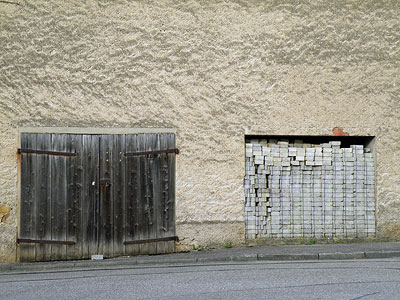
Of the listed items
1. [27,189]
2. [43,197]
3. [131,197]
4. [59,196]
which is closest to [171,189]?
[131,197]

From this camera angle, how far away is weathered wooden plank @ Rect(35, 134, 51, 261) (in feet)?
37.1

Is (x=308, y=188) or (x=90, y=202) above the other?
(x=308, y=188)

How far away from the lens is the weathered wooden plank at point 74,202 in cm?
1134

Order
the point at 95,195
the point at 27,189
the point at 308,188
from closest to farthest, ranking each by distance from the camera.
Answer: the point at 27,189, the point at 95,195, the point at 308,188

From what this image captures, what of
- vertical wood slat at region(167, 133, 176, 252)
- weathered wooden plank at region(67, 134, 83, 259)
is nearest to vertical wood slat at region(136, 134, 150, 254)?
vertical wood slat at region(167, 133, 176, 252)

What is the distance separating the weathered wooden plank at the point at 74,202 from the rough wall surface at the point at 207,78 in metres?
0.69

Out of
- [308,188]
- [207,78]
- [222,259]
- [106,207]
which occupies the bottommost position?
[222,259]

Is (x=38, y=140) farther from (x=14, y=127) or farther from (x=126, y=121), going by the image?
(x=126, y=121)

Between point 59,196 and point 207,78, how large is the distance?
3.38 meters

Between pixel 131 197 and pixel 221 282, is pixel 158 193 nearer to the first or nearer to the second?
pixel 131 197

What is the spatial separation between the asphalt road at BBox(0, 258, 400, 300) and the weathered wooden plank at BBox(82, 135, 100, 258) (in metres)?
1.12

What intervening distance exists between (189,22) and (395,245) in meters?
5.45

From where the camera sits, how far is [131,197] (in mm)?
11484

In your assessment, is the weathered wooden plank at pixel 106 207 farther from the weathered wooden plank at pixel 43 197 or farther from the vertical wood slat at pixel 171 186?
the vertical wood slat at pixel 171 186
